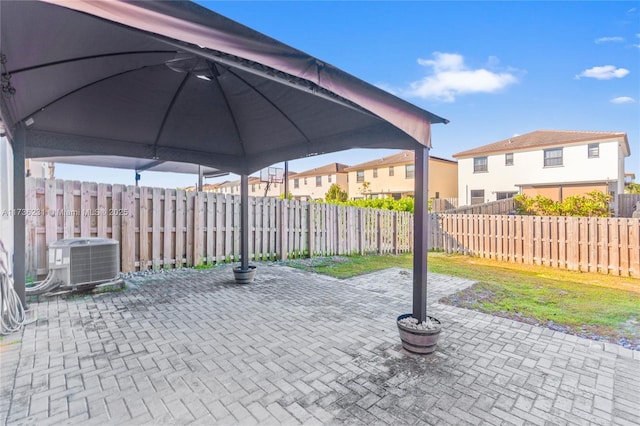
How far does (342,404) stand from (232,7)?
6156 millimetres

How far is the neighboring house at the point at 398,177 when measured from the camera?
26158 mm

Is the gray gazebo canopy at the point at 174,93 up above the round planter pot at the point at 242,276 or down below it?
above

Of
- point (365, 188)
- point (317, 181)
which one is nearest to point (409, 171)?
point (365, 188)

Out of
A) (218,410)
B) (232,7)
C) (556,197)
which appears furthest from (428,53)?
(556,197)

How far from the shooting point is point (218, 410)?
2006 mm

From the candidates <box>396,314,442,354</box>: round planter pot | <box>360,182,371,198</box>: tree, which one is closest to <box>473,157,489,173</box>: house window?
<box>360,182,371,198</box>: tree

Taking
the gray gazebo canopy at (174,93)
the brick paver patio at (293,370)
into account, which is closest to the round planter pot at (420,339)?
the brick paver patio at (293,370)

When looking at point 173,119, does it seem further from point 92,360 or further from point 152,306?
point 92,360

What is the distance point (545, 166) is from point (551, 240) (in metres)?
15.5

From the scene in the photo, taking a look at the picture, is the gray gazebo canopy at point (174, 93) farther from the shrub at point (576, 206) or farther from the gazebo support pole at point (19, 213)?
the shrub at point (576, 206)

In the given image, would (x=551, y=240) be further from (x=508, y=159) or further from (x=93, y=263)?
(x=508, y=159)

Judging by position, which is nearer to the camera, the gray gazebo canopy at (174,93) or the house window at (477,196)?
the gray gazebo canopy at (174,93)

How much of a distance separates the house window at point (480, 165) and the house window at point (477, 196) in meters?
1.54

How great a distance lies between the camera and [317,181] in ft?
119
